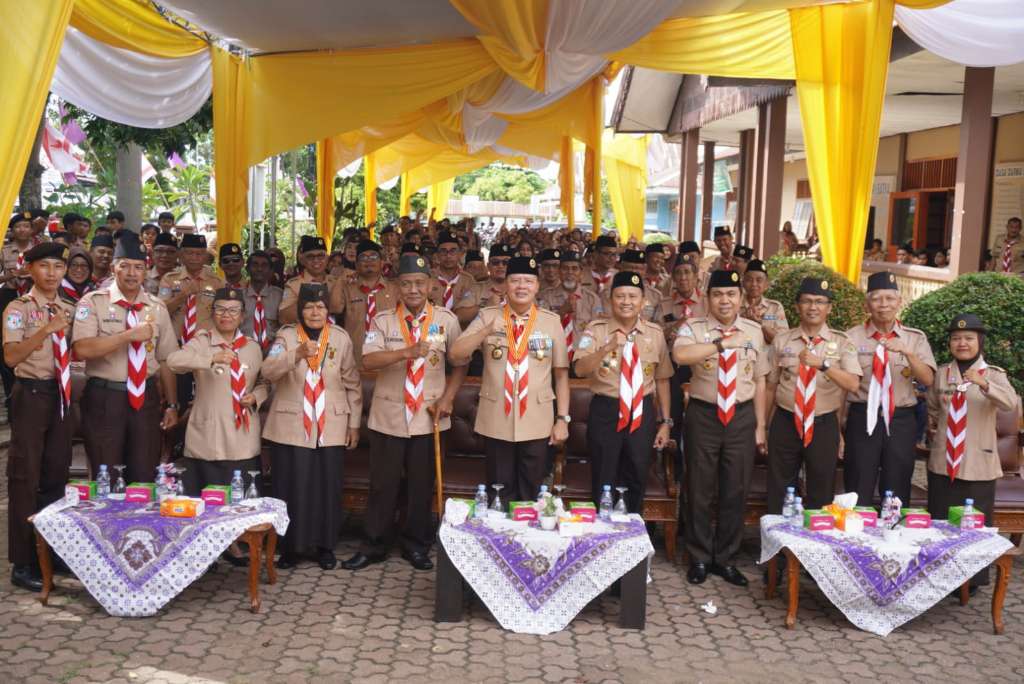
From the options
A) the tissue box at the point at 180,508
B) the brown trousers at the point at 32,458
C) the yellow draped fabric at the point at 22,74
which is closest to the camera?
the yellow draped fabric at the point at 22,74

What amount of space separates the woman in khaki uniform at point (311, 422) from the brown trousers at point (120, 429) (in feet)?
2.11

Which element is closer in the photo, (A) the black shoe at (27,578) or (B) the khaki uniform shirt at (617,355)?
(A) the black shoe at (27,578)

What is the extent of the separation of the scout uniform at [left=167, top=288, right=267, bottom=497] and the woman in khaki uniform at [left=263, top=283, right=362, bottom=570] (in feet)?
0.53

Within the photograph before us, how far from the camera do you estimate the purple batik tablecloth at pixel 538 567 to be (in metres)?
4.91

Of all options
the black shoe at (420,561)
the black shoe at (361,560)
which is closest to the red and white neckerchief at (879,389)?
the black shoe at (420,561)

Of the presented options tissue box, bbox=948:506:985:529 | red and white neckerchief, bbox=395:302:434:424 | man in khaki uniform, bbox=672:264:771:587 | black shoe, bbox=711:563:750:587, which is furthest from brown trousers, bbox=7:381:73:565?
tissue box, bbox=948:506:985:529

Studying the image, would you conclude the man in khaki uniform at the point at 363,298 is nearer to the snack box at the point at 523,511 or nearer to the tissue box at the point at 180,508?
the tissue box at the point at 180,508

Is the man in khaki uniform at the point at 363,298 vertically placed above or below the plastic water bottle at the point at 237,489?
above

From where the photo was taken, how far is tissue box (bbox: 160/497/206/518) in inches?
198

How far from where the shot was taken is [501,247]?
965 centimetres

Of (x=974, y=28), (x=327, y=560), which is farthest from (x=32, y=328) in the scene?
(x=974, y=28)

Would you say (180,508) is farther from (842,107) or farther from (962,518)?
(842,107)

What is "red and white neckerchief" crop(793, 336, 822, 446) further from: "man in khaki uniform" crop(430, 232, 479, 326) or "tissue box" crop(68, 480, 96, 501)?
"tissue box" crop(68, 480, 96, 501)

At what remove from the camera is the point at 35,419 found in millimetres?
5250
